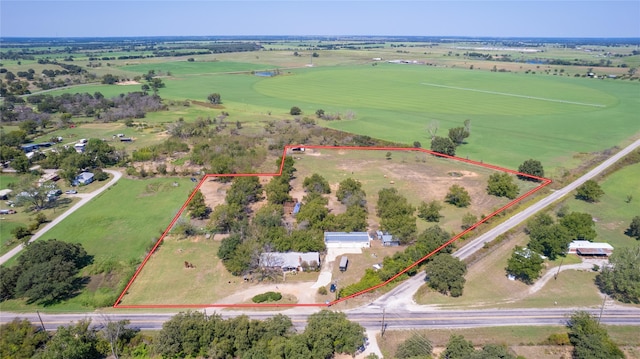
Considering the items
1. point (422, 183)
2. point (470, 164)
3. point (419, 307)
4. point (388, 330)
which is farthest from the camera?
point (470, 164)

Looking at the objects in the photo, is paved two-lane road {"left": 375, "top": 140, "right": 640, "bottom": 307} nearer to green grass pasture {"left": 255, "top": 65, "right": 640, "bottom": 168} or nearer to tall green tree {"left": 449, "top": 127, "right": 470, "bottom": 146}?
green grass pasture {"left": 255, "top": 65, "right": 640, "bottom": 168}

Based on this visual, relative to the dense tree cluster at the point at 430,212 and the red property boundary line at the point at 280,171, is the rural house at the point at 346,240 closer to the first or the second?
the red property boundary line at the point at 280,171

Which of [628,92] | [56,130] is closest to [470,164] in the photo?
[56,130]

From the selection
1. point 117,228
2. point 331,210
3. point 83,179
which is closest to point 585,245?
point 331,210

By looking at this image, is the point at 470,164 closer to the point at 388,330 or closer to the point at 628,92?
the point at 388,330

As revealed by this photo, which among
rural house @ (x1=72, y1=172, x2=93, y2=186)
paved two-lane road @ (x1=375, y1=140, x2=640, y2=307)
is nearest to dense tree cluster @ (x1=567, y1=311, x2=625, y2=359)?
paved two-lane road @ (x1=375, y1=140, x2=640, y2=307)

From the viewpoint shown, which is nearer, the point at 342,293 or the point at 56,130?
the point at 342,293

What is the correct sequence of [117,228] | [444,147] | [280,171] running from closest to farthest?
[117,228], [280,171], [444,147]

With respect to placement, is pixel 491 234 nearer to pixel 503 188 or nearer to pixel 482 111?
pixel 503 188
